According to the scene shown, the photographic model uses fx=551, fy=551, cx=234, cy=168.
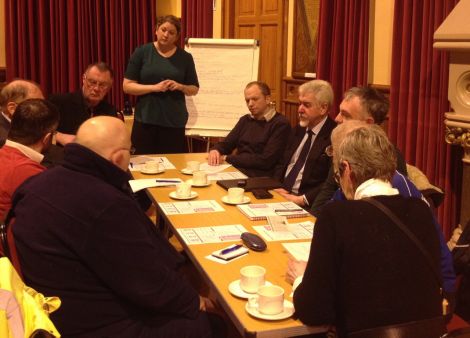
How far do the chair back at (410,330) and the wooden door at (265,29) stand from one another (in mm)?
4055

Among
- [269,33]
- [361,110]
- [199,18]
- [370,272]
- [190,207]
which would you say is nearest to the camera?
[370,272]

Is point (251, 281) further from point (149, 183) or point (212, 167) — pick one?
point (212, 167)

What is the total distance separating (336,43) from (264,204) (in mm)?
2041

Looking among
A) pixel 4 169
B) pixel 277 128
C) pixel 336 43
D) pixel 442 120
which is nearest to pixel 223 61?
pixel 336 43

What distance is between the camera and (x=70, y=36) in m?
5.87

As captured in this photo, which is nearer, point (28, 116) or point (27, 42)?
point (28, 116)

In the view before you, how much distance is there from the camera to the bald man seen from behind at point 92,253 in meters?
1.56

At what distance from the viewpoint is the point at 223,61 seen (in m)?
5.29

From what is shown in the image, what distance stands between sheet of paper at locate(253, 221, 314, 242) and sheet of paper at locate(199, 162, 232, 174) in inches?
42.1

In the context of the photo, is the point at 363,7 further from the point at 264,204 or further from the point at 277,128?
the point at 264,204

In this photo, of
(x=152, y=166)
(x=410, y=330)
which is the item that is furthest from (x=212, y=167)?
(x=410, y=330)

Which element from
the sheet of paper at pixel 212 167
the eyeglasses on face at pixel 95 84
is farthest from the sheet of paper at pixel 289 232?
the eyeglasses on face at pixel 95 84

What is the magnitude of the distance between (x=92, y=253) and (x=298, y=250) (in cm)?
76

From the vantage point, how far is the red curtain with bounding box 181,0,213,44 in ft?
20.0
